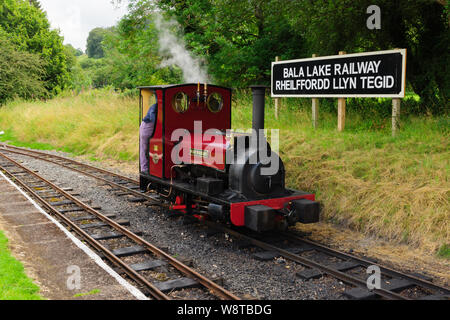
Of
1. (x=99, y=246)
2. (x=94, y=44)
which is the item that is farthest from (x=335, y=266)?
(x=94, y=44)

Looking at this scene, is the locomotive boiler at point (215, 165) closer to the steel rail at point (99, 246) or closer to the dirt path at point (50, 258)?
the steel rail at point (99, 246)

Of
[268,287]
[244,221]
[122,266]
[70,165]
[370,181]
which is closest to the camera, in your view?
[268,287]

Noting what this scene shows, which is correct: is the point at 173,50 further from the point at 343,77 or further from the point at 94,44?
the point at 94,44

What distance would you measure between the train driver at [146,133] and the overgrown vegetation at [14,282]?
11.2 ft

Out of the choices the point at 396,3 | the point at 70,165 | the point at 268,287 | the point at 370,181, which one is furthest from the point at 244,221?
the point at 70,165

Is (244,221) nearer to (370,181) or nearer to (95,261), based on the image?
(95,261)

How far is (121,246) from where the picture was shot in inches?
271

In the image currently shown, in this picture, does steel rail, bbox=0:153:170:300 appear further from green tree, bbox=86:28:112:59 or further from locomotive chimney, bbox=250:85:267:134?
green tree, bbox=86:28:112:59

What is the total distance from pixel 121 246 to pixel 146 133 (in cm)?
265

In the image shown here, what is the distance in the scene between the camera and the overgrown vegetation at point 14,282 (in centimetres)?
473

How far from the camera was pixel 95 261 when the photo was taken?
611cm


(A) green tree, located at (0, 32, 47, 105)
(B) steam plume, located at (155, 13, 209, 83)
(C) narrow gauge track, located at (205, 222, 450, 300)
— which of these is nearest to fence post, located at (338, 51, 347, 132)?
(C) narrow gauge track, located at (205, 222, 450, 300)

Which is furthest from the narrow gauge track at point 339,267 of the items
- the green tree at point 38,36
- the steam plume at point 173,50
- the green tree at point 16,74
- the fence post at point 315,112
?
the green tree at point 38,36
